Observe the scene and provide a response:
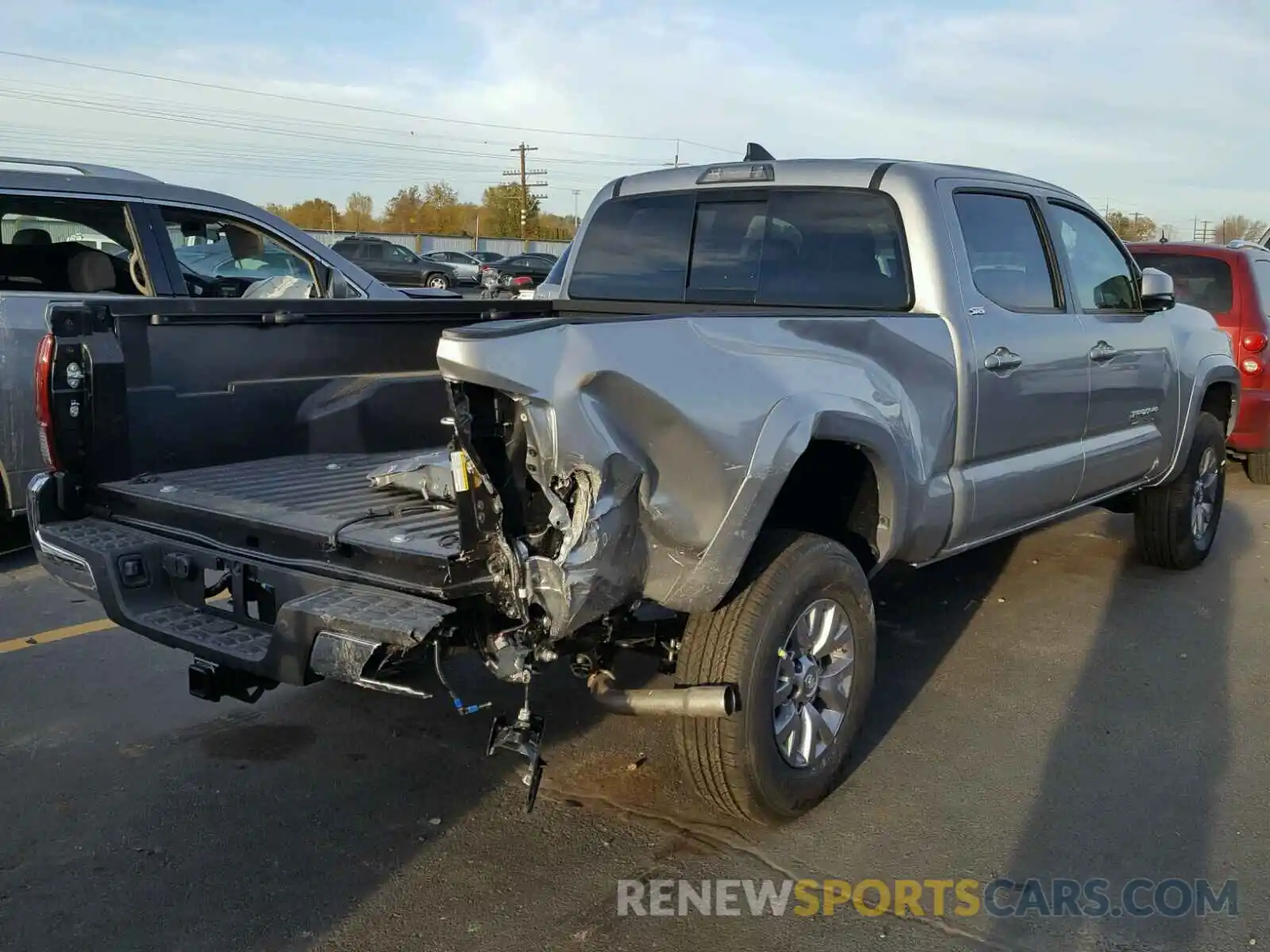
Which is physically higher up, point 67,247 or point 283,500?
point 67,247

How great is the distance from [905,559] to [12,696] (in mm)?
3547

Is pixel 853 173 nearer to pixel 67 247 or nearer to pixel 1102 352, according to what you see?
pixel 1102 352

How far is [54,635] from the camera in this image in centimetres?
541

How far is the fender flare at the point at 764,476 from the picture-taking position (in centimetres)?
318

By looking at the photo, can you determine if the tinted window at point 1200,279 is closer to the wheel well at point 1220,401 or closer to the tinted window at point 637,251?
the wheel well at point 1220,401

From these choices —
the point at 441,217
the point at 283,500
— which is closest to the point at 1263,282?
the point at 283,500

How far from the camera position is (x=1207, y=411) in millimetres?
6605

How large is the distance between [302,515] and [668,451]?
1.18 metres

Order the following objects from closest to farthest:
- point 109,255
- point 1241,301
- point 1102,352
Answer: point 1102,352 → point 109,255 → point 1241,301

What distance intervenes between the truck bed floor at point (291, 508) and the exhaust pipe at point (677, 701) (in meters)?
0.69

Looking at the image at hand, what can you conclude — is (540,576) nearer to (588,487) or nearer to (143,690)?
(588,487)

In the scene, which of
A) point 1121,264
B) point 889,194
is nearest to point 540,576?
point 889,194

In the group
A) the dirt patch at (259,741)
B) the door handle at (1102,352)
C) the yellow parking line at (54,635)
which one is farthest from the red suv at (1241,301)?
the yellow parking line at (54,635)

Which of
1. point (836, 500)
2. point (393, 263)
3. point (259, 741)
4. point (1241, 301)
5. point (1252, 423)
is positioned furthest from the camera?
point (393, 263)
